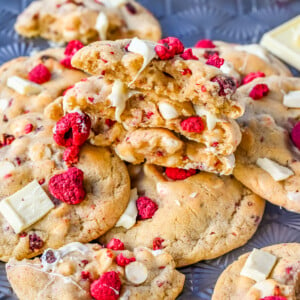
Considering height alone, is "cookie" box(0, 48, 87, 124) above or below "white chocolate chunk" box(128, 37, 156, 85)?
below

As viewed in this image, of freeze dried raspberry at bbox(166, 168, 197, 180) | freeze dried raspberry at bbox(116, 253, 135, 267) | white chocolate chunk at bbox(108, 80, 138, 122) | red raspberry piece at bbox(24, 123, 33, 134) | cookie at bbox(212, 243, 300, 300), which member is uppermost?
white chocolate chunk at bbox(108, 80, 138, 122)

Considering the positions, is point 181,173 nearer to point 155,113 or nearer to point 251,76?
point 155,113

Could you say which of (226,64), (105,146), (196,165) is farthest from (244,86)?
(105,146)

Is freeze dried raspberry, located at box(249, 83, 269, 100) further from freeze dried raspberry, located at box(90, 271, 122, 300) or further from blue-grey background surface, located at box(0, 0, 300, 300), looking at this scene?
freeze dried raspberry, located at box(90, 271, 122, 300)

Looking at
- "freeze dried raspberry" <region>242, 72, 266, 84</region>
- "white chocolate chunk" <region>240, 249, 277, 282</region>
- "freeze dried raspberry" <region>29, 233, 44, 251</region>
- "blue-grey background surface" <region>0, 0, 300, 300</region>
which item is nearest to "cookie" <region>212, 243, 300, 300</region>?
"white chocolate chunk" <region>240, 249, 277, 282</region>

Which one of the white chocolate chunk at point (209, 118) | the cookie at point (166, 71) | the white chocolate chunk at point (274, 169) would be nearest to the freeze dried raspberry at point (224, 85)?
the cookie at point (166, 71)

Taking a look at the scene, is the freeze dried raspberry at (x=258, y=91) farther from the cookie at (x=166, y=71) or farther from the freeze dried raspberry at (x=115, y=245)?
the freeze dried raspberry at (x=115, y=245)

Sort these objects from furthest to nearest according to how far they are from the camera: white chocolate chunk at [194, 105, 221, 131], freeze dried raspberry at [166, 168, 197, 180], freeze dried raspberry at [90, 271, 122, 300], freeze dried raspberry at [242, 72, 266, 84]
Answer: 1. freeze dried raspberry at [242, 72, 266, 84]
2. freeze dried raspberry at [166, 168, 197, 180]
3. white chocolate chunk at [194, 105, 221, 131]
4. freeze dried raspberry at [90, 271, 122, 300]

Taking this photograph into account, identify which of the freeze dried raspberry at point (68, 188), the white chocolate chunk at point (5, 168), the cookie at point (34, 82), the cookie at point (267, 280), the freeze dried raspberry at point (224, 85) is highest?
the freeze dried raspberry at point (224, 85)
